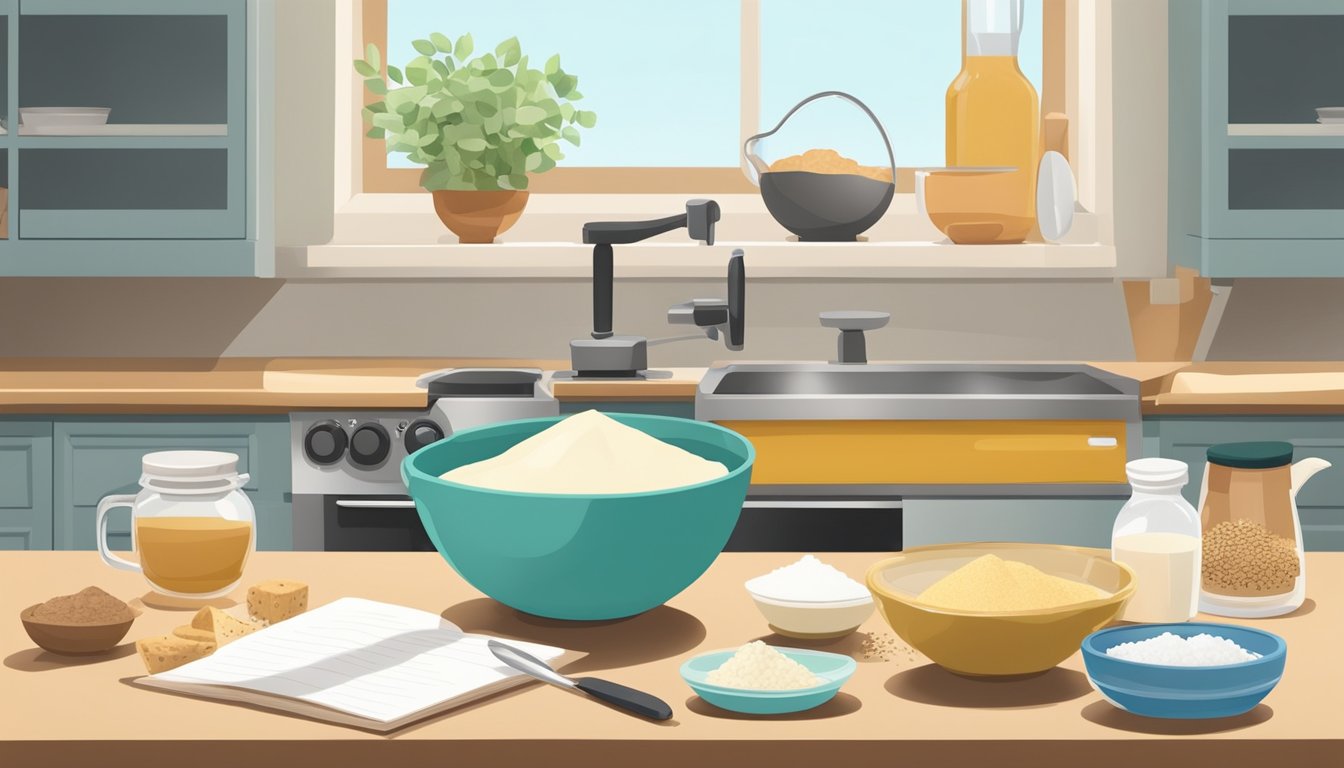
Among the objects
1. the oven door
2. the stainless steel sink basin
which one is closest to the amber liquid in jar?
the stainless steel sink basin

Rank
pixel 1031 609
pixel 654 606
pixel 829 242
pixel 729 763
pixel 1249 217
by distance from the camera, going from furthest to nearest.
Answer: pixel 829 242 → pixel 1249 217 → pixel 654 606 → pixel 1031 609 → pixel 729 763

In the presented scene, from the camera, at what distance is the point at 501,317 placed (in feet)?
12.5

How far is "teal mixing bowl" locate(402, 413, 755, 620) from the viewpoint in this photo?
1.22 metres

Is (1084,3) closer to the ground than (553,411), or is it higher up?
higher up

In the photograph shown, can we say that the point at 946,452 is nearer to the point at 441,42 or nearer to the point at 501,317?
the point at 501,317

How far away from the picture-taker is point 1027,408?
9.50ft

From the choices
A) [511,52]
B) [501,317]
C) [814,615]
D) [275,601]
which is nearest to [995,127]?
[511,52]

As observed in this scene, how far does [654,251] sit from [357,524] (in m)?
1.10

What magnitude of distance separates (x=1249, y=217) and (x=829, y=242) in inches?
37.9

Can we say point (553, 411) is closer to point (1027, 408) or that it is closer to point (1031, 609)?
point (1027, 408)

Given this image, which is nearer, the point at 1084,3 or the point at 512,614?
the point at 512,614

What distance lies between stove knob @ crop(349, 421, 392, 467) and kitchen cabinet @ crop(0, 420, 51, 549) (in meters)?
0.64

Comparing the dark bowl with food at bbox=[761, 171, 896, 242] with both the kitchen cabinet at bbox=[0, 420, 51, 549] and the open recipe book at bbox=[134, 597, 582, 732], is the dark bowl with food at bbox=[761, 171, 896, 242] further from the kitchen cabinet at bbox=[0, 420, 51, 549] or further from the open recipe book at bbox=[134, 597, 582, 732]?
the open recipe book at bbox=[134, 597, 582, 732]

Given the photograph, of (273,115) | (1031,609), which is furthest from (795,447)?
(1031,609)
